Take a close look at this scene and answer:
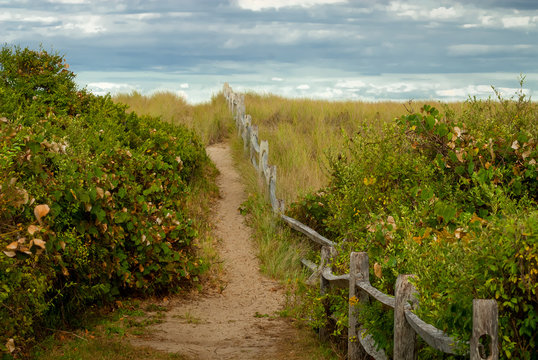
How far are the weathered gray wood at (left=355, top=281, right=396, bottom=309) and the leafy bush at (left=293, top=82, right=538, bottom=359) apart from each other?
6.1 inches

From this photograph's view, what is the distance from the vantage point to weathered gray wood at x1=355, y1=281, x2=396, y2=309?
5.30 meters

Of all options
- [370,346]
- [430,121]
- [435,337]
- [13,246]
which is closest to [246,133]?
[430,121]

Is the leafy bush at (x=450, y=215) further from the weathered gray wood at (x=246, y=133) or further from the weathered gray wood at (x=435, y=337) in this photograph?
the weathered gray wood at (x=246, y=133)

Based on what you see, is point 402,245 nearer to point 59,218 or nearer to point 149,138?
point 59,218

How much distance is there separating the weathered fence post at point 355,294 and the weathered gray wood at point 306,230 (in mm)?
3110

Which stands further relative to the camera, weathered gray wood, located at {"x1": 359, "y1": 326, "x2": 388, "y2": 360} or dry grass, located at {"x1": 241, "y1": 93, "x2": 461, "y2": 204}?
dry grass, located at {"x1": 241, "y1": 93, "x2": 461, "y2": 204}

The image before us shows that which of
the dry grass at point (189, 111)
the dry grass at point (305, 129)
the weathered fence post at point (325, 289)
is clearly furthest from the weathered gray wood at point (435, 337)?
the dry grass at point (189, 111)

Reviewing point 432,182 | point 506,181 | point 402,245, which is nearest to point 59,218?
point 402,245

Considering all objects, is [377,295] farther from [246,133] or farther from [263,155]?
[246,133]

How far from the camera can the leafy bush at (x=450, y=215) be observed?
153 inches

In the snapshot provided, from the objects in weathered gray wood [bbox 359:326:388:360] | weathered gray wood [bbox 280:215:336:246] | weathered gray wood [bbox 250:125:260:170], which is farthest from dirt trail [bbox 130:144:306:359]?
weathered gray wood [bbox 250:125:260:170]

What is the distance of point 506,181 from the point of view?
325 inches

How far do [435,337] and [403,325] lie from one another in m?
0.90

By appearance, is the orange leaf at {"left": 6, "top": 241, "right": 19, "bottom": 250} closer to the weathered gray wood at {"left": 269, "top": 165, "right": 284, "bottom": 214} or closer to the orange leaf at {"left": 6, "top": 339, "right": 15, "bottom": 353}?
the orange leaf at {"left": 6, "top": 339, "right": 15, "bottom": 353}
